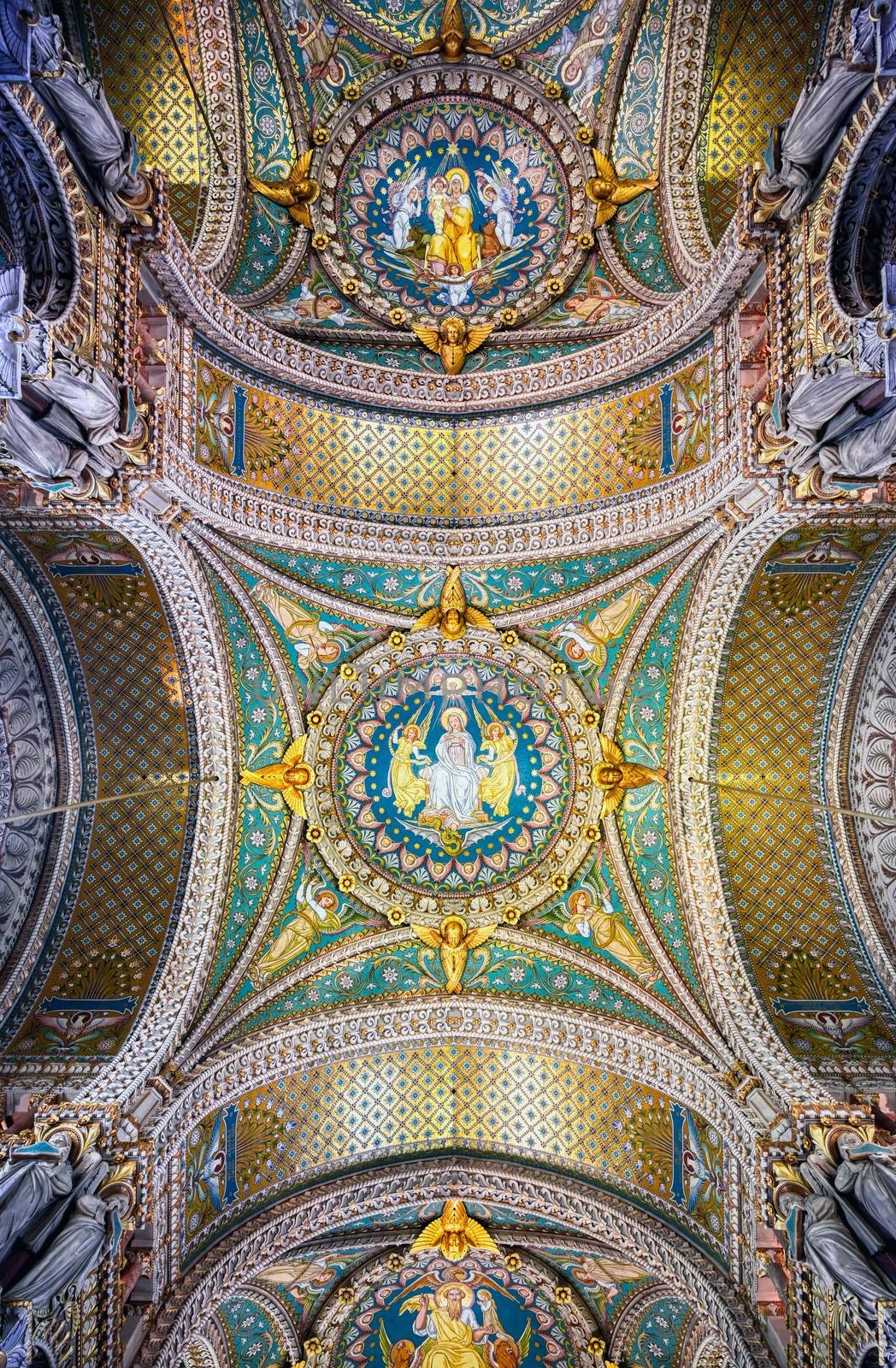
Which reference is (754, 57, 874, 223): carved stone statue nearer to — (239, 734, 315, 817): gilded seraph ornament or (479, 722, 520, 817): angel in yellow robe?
(479, 722, 520, 817): angel in yellow robe

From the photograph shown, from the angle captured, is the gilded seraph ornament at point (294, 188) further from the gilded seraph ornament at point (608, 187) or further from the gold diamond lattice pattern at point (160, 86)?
the gilded seraph ornament at point (608, 187)

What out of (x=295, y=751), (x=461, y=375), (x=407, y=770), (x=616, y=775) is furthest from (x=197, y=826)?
(x=461, y=375)

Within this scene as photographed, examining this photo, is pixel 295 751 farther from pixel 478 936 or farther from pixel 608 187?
pixel 608 187

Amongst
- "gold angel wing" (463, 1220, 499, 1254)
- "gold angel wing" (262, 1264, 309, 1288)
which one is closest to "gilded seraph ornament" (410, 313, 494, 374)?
"gold angel wing" (463, 1220, 499, 1254)

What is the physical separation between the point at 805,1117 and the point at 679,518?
5.95 meters

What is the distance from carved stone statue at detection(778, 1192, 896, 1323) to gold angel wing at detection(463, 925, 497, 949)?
440cm

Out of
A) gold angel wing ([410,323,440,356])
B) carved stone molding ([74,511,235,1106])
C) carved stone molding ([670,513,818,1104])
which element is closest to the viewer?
carved stone molding ([74,511,235,1106])

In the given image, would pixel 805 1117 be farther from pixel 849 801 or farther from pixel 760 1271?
pixel 849 801

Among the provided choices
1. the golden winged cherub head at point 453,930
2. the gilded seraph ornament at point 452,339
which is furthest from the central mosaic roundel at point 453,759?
the gilded seraph ornament at point 452,339

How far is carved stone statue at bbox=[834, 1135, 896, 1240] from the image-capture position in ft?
22.3

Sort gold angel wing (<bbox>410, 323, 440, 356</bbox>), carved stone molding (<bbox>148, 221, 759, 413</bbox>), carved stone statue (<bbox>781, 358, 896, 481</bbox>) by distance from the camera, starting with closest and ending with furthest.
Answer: carved stone statue (<bbox>781, 358, 896, 481</bbox>)
carved stone molding (<bbox>148, 221, 759, 413</bbox>)
gold angel wing (<bbox>410, 323, 440, 356</bbox>)

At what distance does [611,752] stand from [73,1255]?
736 centimetres

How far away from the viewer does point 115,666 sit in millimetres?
10047

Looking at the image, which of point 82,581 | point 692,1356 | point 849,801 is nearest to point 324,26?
point 82,581
